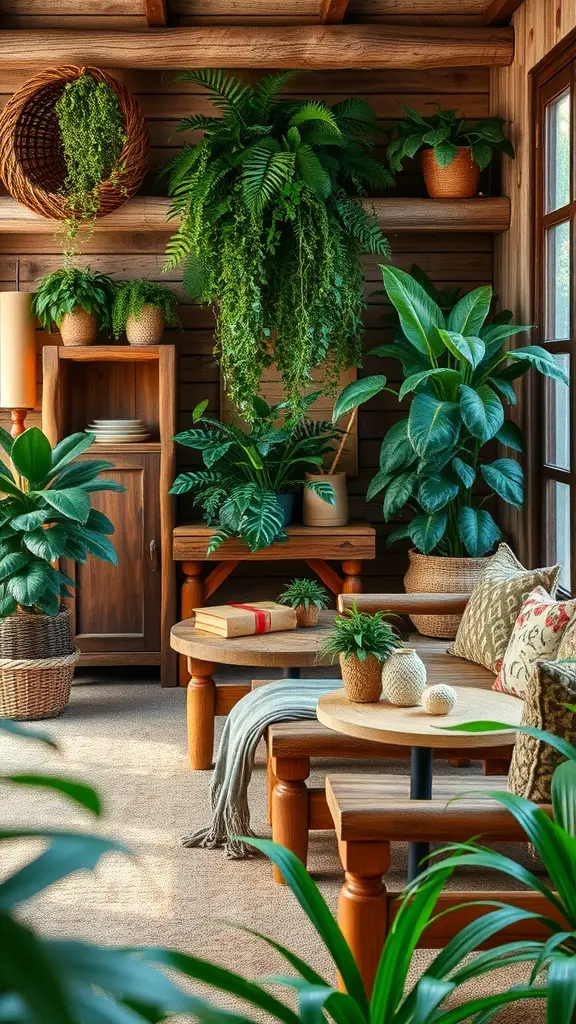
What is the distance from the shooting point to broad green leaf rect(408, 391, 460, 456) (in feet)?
13.6

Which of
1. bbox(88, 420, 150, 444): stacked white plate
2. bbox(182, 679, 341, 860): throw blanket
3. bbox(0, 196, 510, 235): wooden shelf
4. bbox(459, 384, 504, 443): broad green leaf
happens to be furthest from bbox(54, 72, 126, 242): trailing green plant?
bbox(182, 679, 341, 860): throw blanket

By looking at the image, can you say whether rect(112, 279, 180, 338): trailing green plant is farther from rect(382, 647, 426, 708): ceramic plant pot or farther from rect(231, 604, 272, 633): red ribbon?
rect(382, 647, 426, 708): ceramic plant pot

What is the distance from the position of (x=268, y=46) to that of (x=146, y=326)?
4.32 feet

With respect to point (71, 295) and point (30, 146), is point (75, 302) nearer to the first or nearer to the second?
point (71, 295)

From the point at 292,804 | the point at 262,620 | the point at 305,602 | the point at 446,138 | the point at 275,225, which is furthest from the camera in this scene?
the point at 446,138

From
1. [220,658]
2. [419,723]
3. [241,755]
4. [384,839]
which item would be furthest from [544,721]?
[220,658]

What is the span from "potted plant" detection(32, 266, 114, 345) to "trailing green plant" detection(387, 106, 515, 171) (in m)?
1.42

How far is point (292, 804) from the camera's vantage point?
277 cm

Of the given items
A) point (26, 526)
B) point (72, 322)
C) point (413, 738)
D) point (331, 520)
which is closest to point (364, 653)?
point (413, 738)

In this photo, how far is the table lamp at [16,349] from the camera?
4984 mm

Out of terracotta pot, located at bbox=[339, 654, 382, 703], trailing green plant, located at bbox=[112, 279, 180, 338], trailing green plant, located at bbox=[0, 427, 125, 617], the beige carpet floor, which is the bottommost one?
the beige carpet floor

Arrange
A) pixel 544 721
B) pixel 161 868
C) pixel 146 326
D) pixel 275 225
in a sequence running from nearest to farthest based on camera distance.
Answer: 1. pixel 544 721
2. pixel 161 868
3. pixel 275 225
4. pixel 146 326

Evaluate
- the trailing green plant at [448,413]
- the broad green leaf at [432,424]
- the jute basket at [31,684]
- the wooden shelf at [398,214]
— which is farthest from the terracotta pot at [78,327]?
the broad green leaf at [432,424]

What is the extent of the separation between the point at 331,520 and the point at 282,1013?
156 inches
